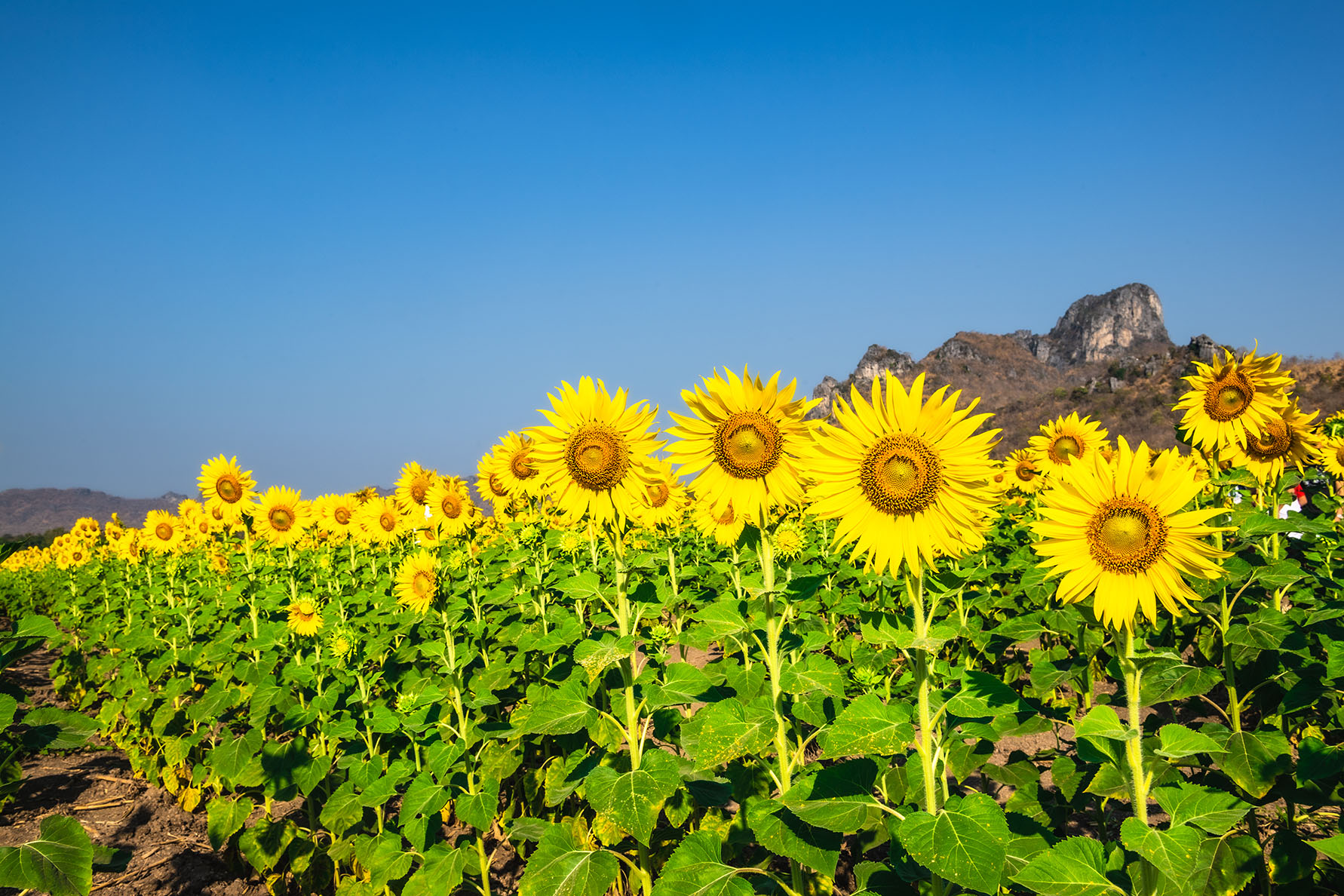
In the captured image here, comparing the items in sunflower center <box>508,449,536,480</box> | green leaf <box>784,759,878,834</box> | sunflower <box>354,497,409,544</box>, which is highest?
sunflower center <box>508,449,536,480</box>

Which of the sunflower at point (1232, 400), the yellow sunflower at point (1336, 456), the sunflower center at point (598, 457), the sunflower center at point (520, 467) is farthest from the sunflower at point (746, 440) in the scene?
the yellow sunflower at point (1336, 456)

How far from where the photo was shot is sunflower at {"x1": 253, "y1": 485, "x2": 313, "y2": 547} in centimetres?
830

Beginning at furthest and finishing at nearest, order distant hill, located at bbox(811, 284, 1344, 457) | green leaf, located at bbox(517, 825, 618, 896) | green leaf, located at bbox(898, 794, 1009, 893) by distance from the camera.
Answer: distant hill, located at bbox(811, 284, 1344, 457)
green leaf, located at bbox(517, 825, 618, 896)
green leaf, located at bbox(898, 794, 1009, 893)

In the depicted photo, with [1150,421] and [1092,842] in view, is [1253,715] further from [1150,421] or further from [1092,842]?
[1150,421]

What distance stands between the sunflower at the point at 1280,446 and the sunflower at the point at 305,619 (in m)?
7.53

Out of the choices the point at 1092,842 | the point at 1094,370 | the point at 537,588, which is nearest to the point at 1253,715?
the point at 1092,842

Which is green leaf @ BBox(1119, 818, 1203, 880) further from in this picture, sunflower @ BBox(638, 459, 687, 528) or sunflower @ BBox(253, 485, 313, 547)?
sunflower @ BBox(253, 485, 313, 547)

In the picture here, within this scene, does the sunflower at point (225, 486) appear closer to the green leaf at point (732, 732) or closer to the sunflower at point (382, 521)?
the sunflower at point (382, 521)

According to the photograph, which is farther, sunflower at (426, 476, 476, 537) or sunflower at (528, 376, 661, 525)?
sunflower at (426, 476, 476, 537)

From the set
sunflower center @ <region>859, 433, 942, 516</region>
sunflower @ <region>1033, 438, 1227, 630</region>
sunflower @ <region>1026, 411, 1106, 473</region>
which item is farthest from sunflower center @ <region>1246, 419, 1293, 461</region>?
sunflower center @ <region>859, 433, 942, 516</region>

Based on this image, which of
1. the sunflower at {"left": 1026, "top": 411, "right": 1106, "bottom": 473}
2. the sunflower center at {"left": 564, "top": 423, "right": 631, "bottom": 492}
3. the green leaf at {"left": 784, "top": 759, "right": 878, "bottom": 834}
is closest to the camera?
the green leaf at {"left": 784, "top": 759, "right": 878, "bottom": 834}

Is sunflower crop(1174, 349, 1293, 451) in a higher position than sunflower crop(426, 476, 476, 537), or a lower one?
higher

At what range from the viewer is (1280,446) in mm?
5316

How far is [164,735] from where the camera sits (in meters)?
6.77
